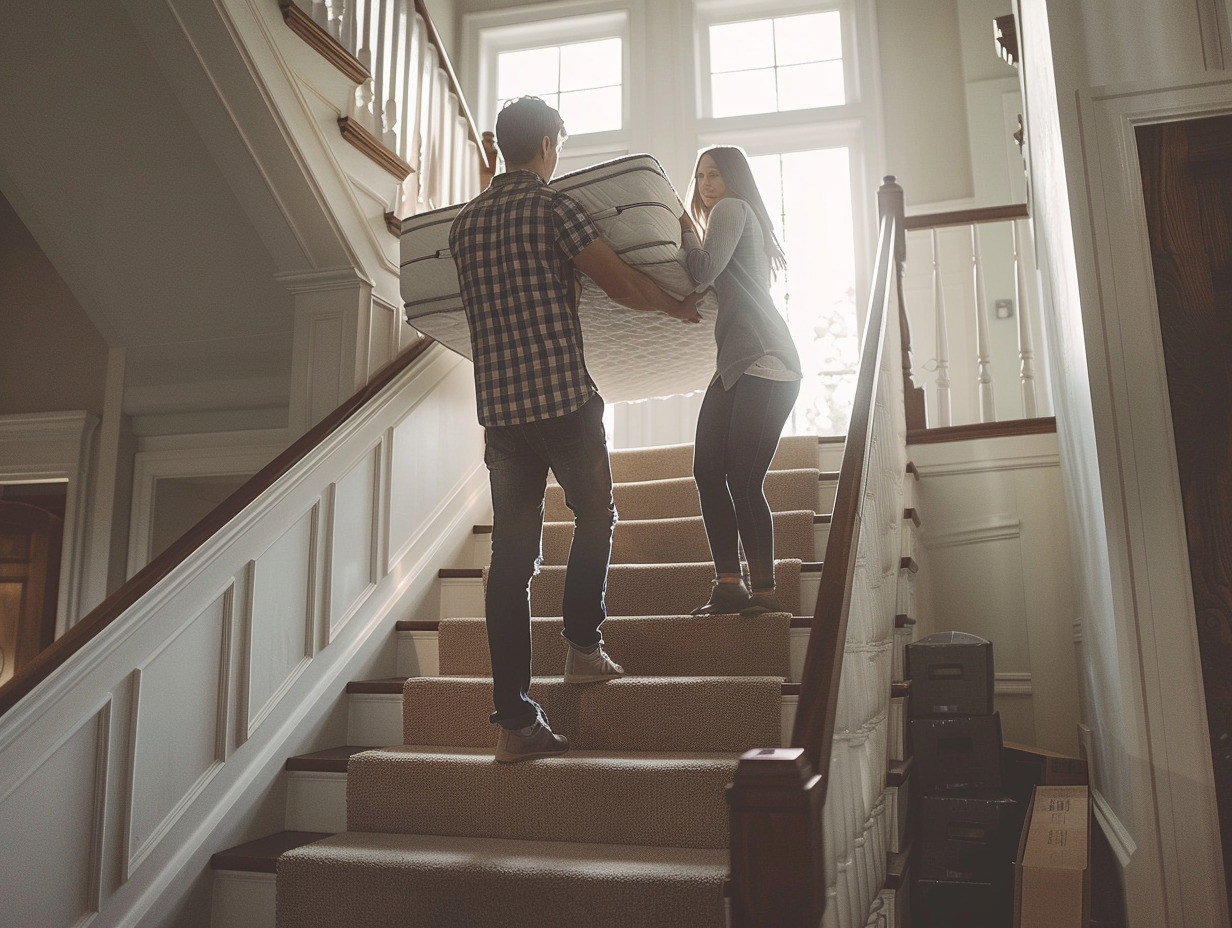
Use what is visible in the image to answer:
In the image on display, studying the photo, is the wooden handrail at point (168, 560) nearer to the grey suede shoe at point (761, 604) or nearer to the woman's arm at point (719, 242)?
the woman's arm at point (719, 242)

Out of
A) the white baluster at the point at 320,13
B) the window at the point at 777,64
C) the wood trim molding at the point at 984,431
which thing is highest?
the window at the point at 777,64

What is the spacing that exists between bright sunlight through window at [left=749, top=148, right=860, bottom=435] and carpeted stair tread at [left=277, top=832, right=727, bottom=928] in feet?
12.3

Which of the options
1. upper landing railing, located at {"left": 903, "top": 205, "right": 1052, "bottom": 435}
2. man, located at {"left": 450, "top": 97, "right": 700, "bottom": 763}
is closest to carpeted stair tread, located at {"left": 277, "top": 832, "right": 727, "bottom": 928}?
man, located at {"left": 450, "top": 97, "right": 700, "bottom": 763}

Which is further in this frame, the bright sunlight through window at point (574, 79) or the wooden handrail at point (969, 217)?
the bright sunlight through window at point (574, 79)

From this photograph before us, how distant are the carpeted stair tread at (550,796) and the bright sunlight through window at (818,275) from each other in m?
3.53

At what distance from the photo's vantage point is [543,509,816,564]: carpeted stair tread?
3.01m

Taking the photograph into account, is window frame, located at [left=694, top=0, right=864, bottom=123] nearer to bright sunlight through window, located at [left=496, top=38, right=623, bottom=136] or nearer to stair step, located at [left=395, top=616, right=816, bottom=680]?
bright sunlight through window, located at [left=496, top=38, right=623, bottom=136]

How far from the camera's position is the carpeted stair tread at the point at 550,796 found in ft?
6.79

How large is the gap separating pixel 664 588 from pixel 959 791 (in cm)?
97

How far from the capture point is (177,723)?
7.05ft

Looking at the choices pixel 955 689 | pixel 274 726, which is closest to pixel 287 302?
pixel 274 726

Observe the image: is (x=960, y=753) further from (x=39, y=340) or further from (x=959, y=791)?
(x=39, y=340)

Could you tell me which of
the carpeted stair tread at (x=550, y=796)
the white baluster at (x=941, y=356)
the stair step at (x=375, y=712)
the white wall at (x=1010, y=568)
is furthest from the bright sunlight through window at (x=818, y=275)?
the carpeted stair tread at (x=550, y=796)

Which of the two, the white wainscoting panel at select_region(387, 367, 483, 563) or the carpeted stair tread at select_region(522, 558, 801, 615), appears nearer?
the carpeted stair tread at select_region(522, 558, 801, 615)
